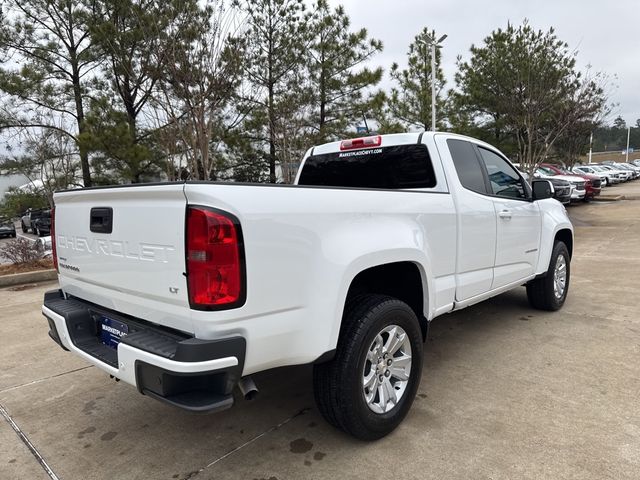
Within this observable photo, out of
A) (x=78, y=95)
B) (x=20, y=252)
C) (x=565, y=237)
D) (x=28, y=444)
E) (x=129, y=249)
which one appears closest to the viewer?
(x=129, y=249)

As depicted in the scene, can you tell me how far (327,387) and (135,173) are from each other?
459 inches

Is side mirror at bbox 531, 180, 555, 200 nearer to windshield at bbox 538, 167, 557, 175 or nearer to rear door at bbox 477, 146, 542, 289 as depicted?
rear door at bbox 477, 146, 542, 289

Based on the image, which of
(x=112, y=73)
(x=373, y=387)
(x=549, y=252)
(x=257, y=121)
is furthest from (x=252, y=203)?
(x=112, y=73)

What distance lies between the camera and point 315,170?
4234 mm

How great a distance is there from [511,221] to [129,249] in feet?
10.6

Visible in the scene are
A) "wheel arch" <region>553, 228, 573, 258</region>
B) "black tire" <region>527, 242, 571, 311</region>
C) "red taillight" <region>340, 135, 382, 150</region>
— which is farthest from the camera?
"wheel arch" <region>553, 228, 573, 258</region>

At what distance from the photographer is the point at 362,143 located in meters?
3.84

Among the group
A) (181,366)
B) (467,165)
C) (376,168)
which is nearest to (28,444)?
(181,366)

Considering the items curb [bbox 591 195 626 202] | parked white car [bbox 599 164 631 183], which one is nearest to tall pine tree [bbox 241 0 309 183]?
curb [bbox 591 195 626 202]

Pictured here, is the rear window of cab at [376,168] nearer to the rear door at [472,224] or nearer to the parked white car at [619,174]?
the rear door at [472,224]

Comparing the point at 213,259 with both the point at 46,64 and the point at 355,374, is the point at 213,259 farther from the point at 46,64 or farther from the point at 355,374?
the point at 46,64

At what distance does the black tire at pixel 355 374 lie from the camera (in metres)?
2.48

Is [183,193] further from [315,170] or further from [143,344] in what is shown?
[315,170]

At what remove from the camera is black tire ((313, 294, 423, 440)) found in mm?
2477
